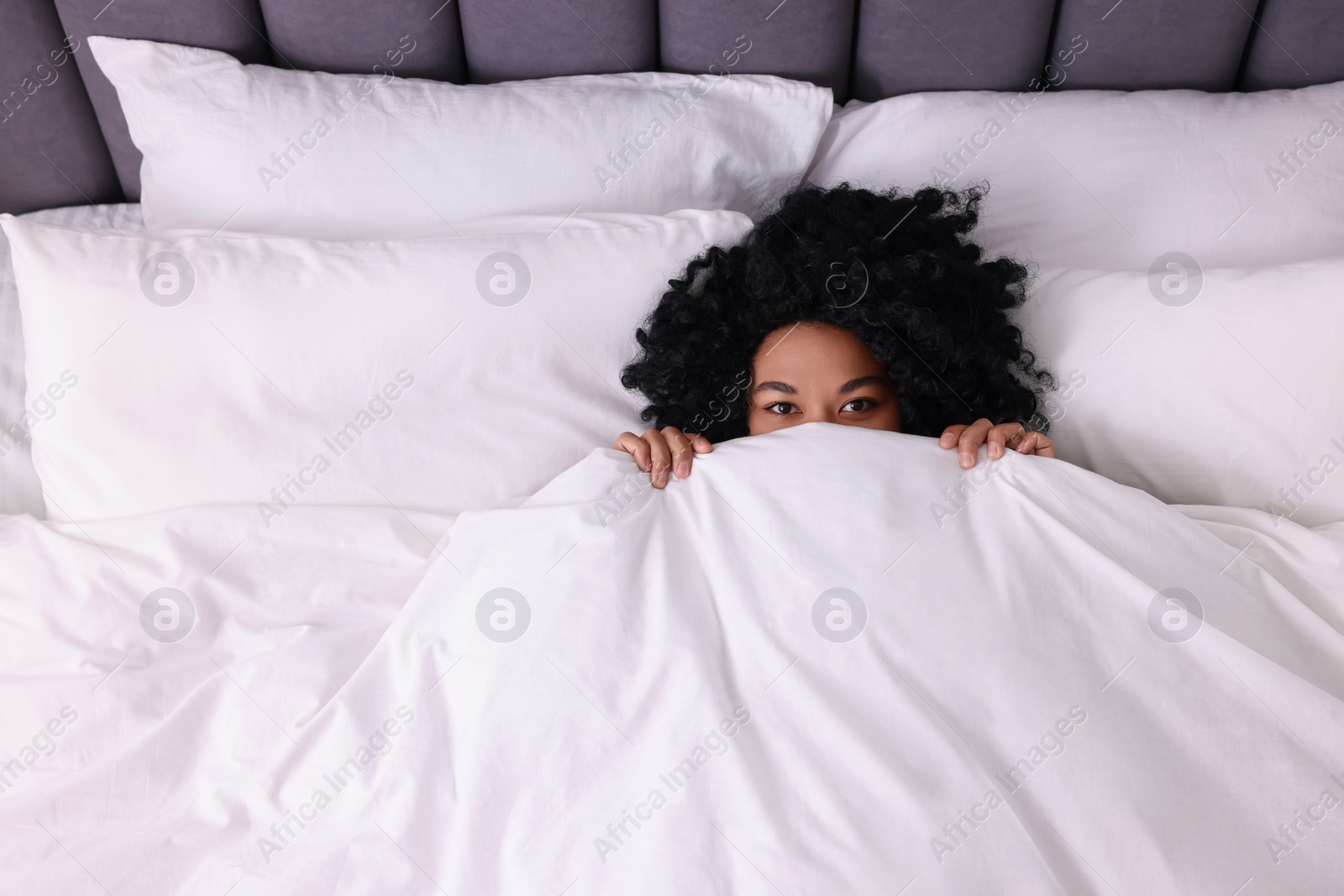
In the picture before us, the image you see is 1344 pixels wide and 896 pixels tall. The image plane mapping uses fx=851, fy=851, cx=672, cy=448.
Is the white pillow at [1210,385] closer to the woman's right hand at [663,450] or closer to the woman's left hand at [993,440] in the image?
the woman's left hand at [993,440]

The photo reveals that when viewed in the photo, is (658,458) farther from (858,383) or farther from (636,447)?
(858,383)

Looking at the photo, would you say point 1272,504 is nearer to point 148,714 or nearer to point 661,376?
point 661,376

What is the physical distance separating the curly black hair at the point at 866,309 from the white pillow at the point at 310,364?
102mm

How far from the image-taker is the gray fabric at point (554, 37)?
143 centimetres

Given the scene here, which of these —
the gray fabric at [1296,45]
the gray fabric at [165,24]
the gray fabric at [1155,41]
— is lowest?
the gray fabric at [1296,45]

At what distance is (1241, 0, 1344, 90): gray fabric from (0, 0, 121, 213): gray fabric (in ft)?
6.70

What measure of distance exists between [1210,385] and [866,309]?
1.63ft

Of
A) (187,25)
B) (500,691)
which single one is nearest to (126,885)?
(500,691)

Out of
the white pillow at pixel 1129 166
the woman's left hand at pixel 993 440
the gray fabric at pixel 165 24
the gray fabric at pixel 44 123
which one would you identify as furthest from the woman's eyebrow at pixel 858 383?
the gray fabric at pixel 44 123

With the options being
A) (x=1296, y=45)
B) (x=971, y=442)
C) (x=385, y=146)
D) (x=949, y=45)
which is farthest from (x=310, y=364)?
(x=1296, y=45)

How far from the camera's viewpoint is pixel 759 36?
146 centimetres

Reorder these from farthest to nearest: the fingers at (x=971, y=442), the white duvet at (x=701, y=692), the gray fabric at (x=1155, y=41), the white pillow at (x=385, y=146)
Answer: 1. the gray fabric at (x=1155, y=41)
2. the white pillow at (x=385, y=146)
3. the fingers at (x=971, y=442)
4. the white duvet at (x=701, y=692)

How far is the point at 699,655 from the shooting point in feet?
3.07

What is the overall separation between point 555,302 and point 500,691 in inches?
22.4
